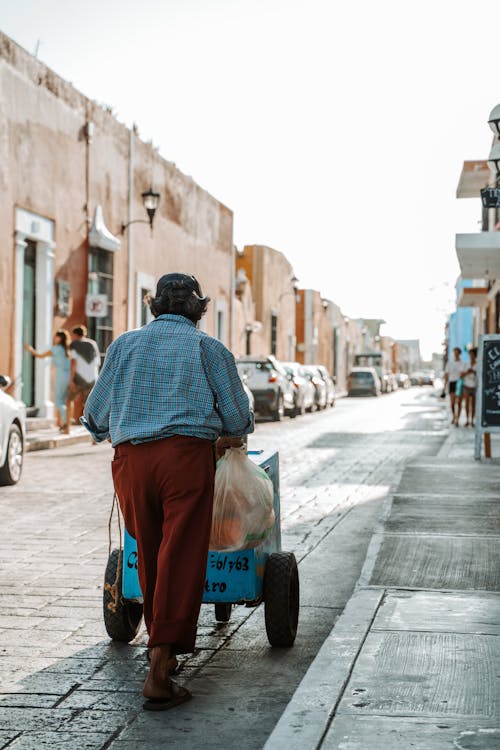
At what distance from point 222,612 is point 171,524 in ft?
4.80

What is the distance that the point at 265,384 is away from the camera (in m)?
Answer: 28.1

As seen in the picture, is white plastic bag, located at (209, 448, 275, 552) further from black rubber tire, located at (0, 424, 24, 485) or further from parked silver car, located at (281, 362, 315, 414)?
parked silver car, located at (281, 362, 315, 414)

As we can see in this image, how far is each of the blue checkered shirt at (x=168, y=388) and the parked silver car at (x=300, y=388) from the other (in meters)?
26.2

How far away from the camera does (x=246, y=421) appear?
4648 millimetres

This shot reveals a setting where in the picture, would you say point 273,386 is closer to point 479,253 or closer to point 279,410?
point 279,410

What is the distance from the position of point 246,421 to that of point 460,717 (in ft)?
4.73

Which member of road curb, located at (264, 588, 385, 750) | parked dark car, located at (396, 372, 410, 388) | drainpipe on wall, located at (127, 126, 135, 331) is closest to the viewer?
road curb, located at (264, 588, 385, 750)

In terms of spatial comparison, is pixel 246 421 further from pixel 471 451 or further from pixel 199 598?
pixel 471 451

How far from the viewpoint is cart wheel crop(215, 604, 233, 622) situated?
5.67 meters

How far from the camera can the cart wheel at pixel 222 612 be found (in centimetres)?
567

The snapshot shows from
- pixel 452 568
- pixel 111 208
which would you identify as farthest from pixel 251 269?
pixel 452 568

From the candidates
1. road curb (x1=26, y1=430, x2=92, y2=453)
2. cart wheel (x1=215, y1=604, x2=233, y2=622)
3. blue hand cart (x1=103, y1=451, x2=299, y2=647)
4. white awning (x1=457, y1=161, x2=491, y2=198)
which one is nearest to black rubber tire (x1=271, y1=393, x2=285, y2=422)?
road curb (x1=26, y1=430, x2=92, y2=453)

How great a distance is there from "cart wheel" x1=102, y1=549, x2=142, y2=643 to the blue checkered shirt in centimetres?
89

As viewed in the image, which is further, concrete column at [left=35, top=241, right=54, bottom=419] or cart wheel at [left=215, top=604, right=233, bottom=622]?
concrete column at [left=35, top=241, right=54, bottom=419]
